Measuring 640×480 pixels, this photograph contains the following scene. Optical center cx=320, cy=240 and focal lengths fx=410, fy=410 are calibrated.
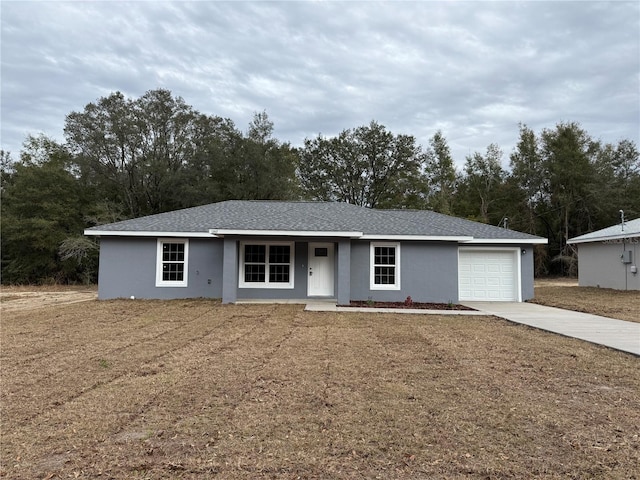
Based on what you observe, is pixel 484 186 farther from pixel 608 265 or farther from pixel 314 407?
pixel 314 407

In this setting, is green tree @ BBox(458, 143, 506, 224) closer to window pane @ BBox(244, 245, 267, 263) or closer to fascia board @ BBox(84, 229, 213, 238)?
window pane @ BBox(244, 245, 267, 263)

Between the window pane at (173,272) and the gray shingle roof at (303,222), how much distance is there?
Answer: 1.26 m

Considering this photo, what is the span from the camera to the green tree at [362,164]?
37.6 metres

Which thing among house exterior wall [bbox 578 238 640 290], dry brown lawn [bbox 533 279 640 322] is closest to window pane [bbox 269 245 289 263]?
dry brown lawn [bbox 533 279 640 322]

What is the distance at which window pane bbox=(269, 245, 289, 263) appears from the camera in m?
14.5

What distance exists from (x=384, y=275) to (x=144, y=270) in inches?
328

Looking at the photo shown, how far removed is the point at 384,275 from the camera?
1433 centimetres

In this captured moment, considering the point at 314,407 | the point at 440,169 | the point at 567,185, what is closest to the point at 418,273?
the point at 314,407

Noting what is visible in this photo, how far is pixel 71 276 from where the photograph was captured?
86.3 feet

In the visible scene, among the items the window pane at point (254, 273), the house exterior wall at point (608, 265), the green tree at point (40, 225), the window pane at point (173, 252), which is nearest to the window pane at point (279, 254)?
the window pane at point (254, 273)

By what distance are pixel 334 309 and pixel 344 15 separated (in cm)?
887

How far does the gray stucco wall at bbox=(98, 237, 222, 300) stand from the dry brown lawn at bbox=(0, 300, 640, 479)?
6.17 meters

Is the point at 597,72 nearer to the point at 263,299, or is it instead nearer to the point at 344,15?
the point at 344,15

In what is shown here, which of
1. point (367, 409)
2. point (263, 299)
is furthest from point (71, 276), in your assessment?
point (367, 409)
